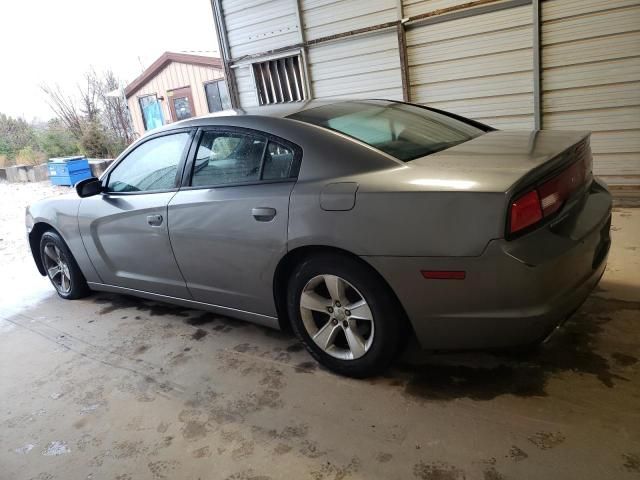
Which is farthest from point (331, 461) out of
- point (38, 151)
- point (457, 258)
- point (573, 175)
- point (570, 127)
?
point (38, 151)

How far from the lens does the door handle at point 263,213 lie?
99.7 inches

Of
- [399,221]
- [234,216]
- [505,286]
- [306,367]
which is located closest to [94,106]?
[234,216]

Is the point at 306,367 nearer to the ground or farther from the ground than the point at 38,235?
nearer to the ground

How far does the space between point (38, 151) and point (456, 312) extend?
62.5 ft

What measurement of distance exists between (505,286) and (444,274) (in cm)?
24

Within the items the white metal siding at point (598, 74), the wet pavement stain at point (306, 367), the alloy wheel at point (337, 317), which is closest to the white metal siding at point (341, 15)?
the white metal siding at point (598, 74)

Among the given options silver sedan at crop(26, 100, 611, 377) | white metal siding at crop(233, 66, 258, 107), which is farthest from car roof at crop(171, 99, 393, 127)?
white metal siding at crop(233, 66, 258, 107)

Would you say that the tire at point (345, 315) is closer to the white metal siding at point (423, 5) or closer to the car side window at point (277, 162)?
the car side window at point (277, 162)

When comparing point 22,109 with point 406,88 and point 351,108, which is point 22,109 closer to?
point 406,88

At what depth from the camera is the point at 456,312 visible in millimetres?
2090

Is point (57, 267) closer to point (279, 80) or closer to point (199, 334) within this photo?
point (199, 334)

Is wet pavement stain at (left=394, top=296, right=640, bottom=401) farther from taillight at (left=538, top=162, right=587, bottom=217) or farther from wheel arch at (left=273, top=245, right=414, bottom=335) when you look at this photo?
taillight at (left=538, top=162, right=587, bottom=217)

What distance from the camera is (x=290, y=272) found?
262 cm

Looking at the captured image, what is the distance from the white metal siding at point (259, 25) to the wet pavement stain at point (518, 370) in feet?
18.0
